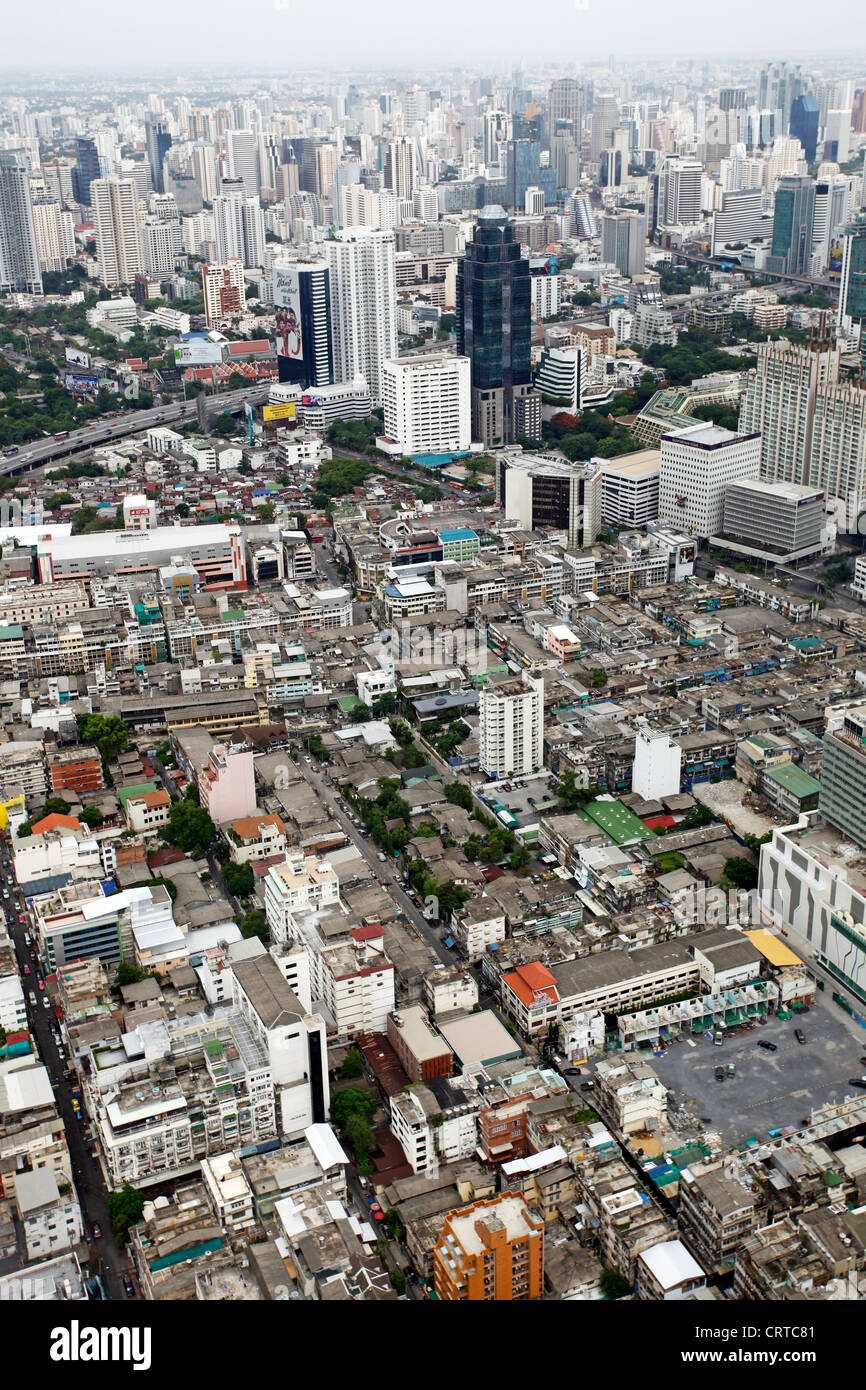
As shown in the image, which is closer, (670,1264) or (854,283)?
(670,1264)

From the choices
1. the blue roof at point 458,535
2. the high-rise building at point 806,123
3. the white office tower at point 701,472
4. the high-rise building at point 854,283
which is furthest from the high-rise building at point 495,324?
the high-rise building at point 806,123

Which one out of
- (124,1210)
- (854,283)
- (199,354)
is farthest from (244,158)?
(124,1210)

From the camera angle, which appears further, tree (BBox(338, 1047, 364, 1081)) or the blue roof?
the blue roof

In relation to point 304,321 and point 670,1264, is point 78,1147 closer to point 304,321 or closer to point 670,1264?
point 670,1264

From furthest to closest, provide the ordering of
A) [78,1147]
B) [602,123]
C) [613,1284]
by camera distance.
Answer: [602,123]
[78,1147]
[613,1284]

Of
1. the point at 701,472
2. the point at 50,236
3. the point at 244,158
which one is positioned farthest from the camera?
the point at 244,158

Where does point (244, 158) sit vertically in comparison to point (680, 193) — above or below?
above

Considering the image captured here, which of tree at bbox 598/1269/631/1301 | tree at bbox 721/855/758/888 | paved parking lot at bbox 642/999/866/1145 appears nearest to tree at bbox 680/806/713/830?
tree at bbox 721/855/758/888

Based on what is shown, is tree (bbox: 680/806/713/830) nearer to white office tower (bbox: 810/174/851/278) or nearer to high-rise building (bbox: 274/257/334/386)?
high-rise building (bbox: 274/257/334/386)

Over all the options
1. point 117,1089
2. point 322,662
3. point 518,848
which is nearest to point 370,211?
point 322,662
